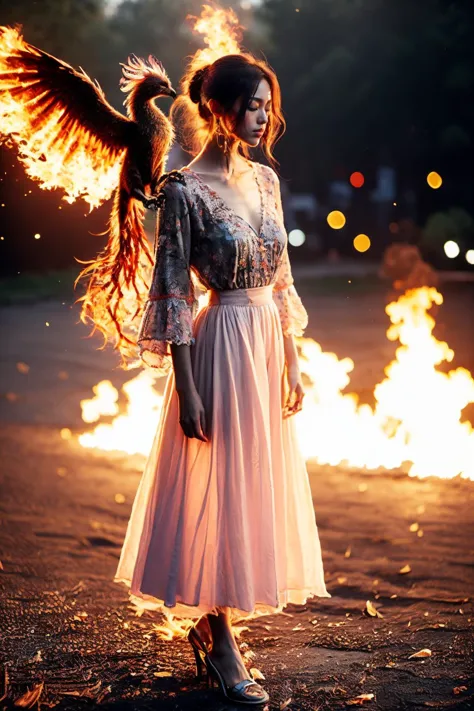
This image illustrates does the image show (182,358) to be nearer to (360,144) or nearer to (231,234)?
(231,234)

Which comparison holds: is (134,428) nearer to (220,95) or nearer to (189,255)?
(189,255)

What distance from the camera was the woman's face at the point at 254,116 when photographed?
318 cm

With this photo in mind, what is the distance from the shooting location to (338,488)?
5957 mm

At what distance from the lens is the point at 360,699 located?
3.29 metres

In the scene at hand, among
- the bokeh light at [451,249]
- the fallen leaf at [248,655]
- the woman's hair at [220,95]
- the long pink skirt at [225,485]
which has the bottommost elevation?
the fallen leaf at [248,655]

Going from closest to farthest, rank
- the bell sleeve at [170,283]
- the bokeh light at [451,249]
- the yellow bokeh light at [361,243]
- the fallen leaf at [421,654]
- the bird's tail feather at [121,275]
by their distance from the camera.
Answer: the bell sleeve at [170,283] < the bird's tail feather at [121,275] < the fallen leaf at [421,654] < the bokeh light at [451,249] < the yellow bokeh light at [361,243]

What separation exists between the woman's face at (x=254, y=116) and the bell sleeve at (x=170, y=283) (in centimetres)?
27

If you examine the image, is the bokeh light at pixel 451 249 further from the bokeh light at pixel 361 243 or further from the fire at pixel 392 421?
the fire at pixel 392 421

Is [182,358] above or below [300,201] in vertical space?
below

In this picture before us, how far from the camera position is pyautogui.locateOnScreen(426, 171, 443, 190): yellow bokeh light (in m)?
25.4

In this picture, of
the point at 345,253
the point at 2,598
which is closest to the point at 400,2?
the point at 345,253

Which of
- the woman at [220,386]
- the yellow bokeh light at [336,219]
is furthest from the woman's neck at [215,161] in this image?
the yellow bokeh light at [336,219]

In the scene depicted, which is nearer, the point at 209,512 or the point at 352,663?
the point at 209,512

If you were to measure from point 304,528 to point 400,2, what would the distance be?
21.4m
